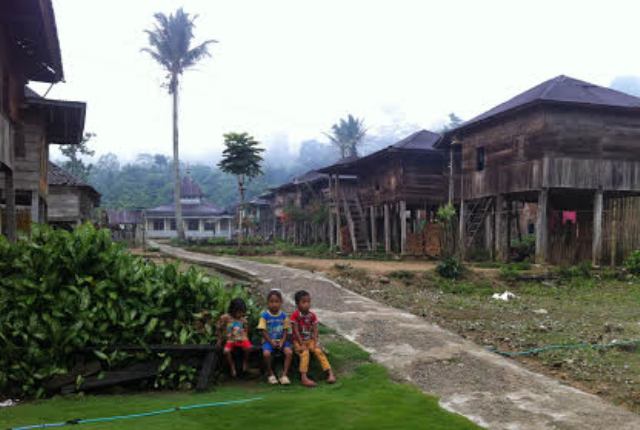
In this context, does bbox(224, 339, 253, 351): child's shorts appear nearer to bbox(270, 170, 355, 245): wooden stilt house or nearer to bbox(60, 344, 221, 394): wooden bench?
bbox(60, 344, 221, 394): wooden bench

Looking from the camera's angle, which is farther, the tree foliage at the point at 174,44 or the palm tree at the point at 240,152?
the tree foliage at the point at 174,44

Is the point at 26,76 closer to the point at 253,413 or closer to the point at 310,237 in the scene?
the point at 253,413

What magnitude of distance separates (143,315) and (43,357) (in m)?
1.14

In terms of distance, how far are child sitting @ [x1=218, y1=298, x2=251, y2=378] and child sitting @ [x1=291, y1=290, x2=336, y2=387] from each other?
602mm

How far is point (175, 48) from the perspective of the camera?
4038 centimetres

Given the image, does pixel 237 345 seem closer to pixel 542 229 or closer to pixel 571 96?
pixel 542 229

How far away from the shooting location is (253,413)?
186 inches

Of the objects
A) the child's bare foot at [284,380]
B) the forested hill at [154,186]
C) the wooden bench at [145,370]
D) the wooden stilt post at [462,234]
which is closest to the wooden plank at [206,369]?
the wooden bench at [145,370]

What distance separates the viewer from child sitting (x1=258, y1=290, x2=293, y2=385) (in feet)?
20.7

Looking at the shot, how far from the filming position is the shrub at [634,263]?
16.4 m

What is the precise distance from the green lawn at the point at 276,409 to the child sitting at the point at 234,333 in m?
0.33

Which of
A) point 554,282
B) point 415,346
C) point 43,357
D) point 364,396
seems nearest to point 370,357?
point 415,346

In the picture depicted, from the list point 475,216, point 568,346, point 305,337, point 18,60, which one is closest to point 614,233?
point 475,216

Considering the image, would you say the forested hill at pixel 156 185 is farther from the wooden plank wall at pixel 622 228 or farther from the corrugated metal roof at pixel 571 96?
the wooden plank wall at pixel 622 228
